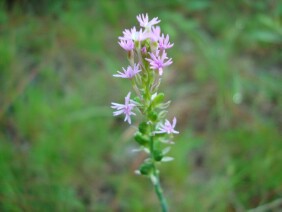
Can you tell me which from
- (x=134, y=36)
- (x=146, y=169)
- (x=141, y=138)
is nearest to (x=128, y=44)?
(x=134, y=36)

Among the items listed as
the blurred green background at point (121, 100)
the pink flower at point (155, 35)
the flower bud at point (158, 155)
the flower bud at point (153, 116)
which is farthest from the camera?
the blurred green background at point (121, 100)

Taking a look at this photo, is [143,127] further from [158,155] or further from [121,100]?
Answer: [121,100]

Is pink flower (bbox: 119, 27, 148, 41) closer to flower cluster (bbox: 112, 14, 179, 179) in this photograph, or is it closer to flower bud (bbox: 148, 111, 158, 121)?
flower cluster (bbox: 112, 14, 179, 179)

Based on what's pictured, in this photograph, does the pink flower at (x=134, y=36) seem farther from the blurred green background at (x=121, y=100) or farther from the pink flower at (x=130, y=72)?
the blurred green background at (x=121, y=100)

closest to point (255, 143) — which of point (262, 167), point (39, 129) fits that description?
point (262, 167)

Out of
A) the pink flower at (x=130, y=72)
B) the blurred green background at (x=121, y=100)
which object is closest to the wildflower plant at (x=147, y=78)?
the pink flower at (x=130, y=72)

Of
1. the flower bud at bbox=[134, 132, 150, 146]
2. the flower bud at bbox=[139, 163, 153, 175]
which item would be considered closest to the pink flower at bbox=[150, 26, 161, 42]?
the flower bud at bbox=[134, 132, 150, 146]

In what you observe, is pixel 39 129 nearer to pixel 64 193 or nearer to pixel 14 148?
pixel 14 148
